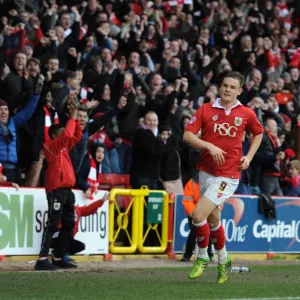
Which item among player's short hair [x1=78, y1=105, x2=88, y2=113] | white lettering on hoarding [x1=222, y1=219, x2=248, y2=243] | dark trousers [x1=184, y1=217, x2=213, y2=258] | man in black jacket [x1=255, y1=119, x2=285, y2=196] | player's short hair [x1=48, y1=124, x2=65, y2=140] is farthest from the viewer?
man in black jacket [x1=255, y1=119, x2=285, y2=196]

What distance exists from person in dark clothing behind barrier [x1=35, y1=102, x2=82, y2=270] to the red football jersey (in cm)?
305

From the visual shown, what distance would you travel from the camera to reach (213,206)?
1154cm

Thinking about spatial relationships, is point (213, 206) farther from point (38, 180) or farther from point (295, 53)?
point (295, 53)

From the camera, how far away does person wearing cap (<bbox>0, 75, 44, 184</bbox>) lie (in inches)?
594

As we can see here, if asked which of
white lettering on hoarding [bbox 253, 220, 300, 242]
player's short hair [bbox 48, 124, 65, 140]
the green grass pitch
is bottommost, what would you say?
the green grass pitch

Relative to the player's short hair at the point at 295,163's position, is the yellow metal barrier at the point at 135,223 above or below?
below

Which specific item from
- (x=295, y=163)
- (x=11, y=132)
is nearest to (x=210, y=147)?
(x=11, y=132)

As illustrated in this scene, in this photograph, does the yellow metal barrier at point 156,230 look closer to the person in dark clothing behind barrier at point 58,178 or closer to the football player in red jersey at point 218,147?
the person in dark clothing behind barrier at point 58,178

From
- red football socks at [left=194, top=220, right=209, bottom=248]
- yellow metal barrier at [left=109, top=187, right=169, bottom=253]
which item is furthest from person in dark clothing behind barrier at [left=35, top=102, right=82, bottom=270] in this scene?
red football socks at [left=194, top=220, right=209, bottom=248]

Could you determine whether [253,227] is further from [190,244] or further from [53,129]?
[53,129]

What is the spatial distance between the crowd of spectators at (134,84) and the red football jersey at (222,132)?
14.5 feet

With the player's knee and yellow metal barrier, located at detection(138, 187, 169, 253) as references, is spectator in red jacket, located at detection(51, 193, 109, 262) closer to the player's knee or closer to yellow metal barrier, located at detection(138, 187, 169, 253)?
yellow metal barrier, located at detection(138, 187, 169, 253)

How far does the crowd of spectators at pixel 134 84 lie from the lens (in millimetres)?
16203

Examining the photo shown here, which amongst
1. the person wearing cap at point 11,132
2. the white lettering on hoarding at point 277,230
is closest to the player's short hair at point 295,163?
the white lettering on hoarding at point 277,230
